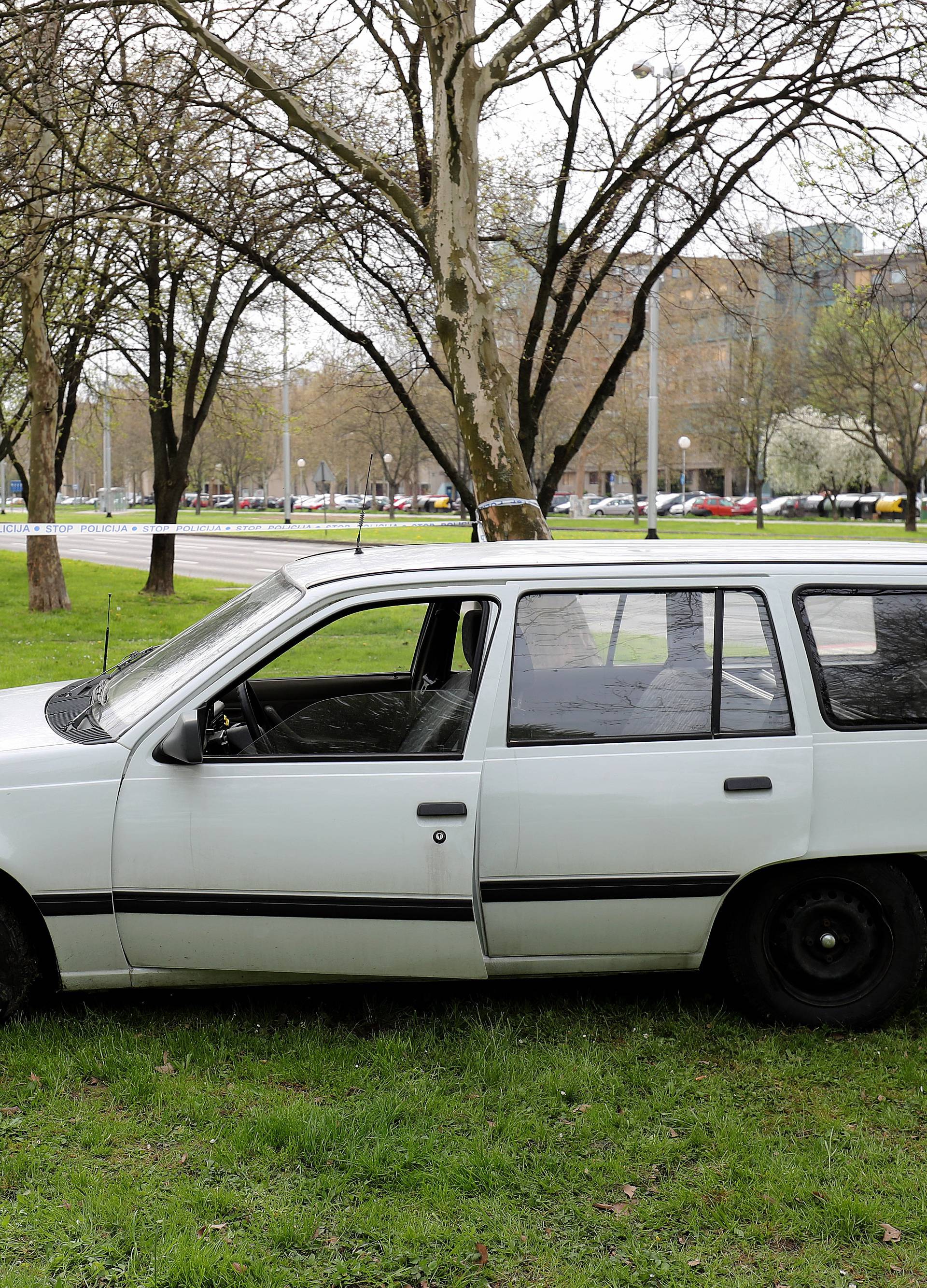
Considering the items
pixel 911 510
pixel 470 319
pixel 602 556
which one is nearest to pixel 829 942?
pixel 602 556

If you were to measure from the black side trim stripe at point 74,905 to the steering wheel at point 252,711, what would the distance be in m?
0.73

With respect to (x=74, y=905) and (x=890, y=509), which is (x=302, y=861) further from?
(x=890, y=509)

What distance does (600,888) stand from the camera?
152 inches

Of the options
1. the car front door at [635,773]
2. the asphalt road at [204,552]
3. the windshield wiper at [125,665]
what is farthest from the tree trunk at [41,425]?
the car front door at [635,773]

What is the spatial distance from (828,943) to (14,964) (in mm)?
2673

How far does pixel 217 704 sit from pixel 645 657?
1478mm

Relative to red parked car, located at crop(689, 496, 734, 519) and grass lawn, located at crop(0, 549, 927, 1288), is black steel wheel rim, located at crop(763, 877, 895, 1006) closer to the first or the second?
grass lawn, located at crop(0, 549, 927, 1288)

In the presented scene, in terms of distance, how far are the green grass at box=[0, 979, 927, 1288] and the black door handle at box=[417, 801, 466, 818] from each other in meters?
0.78

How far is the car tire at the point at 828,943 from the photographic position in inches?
158

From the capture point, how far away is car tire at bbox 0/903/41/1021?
387cm

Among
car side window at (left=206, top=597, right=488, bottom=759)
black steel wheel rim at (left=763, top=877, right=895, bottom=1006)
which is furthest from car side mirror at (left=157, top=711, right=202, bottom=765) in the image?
black steel wheel rim at (left=763, top=877, right=895, bottom=1006)

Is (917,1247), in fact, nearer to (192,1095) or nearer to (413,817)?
(413,817)

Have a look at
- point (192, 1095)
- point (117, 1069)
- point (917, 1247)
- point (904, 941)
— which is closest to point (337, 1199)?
point (192, 1095)

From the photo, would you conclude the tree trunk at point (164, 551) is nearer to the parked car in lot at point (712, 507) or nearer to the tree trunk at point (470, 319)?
the tree trunk at point (470, 319)
